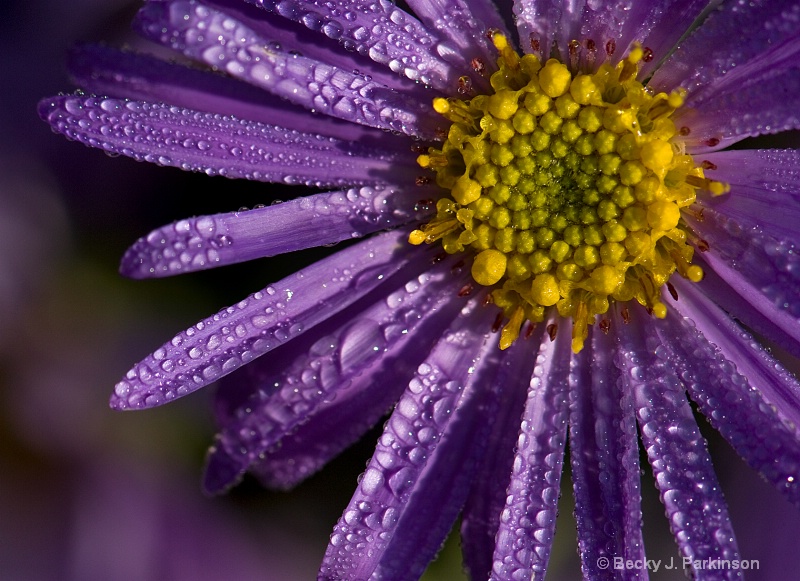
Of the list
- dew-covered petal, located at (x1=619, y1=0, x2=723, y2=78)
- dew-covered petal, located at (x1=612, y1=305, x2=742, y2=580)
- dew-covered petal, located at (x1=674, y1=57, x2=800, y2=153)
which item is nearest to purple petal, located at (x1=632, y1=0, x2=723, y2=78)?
dew-covered petal, located at (x1=619, y1=0, x2=723, y2=78)

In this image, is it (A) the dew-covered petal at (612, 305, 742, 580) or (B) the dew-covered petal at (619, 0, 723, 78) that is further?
(B) the dew-covered petal at (619, 0, 723, 78)

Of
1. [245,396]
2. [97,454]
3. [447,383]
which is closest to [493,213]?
[447,383]

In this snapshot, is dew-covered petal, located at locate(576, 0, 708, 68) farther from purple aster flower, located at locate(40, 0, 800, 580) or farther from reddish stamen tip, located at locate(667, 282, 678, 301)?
reddish stamen tip, located at locate(667, 282, 678, 301)

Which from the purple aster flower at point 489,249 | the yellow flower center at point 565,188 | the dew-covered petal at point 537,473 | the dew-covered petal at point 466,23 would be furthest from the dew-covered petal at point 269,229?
the dew-covered petal at point 537,473

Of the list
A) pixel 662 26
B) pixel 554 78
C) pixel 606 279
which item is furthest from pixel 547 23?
pixel 606 279

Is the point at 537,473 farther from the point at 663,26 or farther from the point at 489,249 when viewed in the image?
the point at 663,26

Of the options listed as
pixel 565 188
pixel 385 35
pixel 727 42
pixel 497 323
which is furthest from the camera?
pixel 497 323
